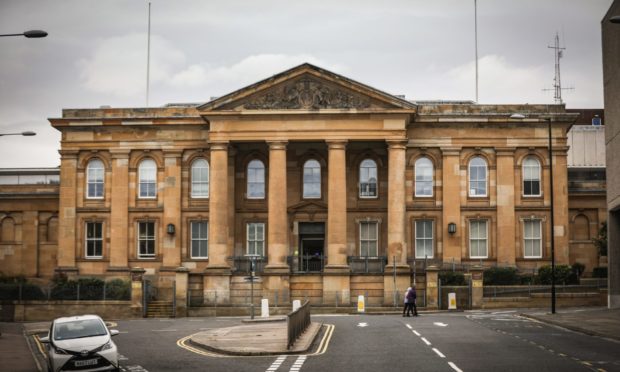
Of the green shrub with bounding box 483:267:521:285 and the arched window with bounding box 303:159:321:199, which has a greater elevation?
the arched window with bounding box 303:159:321:199

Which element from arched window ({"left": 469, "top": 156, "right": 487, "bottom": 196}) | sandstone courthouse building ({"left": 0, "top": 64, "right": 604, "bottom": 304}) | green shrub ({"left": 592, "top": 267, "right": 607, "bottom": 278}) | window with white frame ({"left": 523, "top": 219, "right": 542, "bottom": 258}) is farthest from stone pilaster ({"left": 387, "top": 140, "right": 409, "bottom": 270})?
green shrub ({"left": 592, "top": 267, "right": 607, "bottom": 278})

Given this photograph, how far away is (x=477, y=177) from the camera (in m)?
64.1

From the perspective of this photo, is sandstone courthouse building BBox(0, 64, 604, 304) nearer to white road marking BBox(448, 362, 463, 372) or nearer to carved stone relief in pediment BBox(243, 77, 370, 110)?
carved stone relief in pediment BBox(243, 77, 370, 110)

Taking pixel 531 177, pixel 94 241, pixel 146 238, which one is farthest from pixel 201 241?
pixel 531 177

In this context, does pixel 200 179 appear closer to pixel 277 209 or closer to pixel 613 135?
pixel 277 209

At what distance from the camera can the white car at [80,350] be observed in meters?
26.0

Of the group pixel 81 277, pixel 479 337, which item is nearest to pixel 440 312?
pixel 479 337

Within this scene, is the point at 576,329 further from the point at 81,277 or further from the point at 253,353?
the point at 81,277

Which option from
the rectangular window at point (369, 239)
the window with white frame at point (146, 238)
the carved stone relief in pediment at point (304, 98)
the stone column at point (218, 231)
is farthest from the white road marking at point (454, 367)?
the window with white frame at point (146, 238)

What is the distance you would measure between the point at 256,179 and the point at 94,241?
11.5m

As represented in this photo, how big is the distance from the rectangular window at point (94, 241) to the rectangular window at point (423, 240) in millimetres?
20731

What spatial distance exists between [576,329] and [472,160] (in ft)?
86.5

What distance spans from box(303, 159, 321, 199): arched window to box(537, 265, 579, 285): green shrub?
14.9 metres

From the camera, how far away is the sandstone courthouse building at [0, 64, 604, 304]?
60250mm
